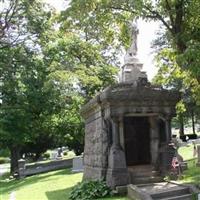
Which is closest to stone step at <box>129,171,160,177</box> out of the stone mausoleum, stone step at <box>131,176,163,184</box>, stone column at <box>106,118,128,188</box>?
the stone mausoleum

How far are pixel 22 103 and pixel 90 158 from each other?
41.5 ft

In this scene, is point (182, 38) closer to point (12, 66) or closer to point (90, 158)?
point (90, 158)

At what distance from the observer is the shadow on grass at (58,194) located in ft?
53.6

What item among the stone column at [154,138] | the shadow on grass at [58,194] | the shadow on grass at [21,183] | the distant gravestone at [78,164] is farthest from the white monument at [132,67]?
the distant gravestone at [78,164]

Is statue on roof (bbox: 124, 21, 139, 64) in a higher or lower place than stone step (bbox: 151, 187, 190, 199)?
higher

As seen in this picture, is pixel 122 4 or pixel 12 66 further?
pixel 12 66

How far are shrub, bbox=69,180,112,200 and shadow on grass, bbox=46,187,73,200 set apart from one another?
86cm

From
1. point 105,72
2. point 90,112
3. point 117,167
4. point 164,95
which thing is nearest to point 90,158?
point 90,112

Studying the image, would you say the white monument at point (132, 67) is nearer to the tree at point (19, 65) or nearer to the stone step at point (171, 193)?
the stone step at point (171, 193)

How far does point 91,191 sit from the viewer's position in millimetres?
15078

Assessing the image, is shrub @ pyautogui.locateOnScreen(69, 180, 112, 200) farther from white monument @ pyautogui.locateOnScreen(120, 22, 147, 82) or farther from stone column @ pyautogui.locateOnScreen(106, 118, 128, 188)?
white monument @ pyautogui.locateOnScreen(120, 22, 147, 82)

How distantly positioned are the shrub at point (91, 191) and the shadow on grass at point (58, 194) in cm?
86

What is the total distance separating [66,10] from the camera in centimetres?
1627

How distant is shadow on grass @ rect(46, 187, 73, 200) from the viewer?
16341 mm
